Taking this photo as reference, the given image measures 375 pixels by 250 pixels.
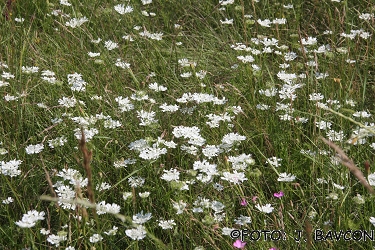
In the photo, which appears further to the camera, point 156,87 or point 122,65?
point 122,65

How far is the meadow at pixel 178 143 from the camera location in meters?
2.03

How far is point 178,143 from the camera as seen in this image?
2535 mm

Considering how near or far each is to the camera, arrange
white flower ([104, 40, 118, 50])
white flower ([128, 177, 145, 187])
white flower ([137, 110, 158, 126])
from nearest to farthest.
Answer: white flower ([128, 177, 145, 187])
white flower ([137, 110, 158, 126])
white flower ([104, 40, 118, 50])

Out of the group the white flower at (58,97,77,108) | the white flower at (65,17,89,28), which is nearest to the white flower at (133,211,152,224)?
the white flower at (58,97,77,108)

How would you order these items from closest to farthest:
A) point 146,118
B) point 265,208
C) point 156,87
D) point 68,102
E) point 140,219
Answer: point 140,219
point 265,208
point 146,118
point 68,102
point 156,87

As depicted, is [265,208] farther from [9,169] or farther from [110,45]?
[110,45]

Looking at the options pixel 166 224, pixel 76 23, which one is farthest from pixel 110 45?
pixel 166 224

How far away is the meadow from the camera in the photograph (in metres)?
2.03

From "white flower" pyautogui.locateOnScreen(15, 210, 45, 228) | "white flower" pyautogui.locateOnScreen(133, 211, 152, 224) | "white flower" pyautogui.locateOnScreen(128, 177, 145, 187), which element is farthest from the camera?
"white flower" pyautogui.locateOnScreen(128, 177, 145, 187)

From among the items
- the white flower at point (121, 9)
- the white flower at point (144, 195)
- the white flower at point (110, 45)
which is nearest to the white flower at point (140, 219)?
the white flower at point (144, 195)

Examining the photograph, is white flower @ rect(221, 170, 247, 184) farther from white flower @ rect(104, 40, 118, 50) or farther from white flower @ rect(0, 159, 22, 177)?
white flower @ rect(104, 40, 118, 50)

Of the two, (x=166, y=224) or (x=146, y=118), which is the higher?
(x=146, y=118)

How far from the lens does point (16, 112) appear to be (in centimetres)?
277

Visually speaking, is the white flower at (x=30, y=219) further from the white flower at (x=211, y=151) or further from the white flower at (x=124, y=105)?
the white flower at (x=124, y=105)
